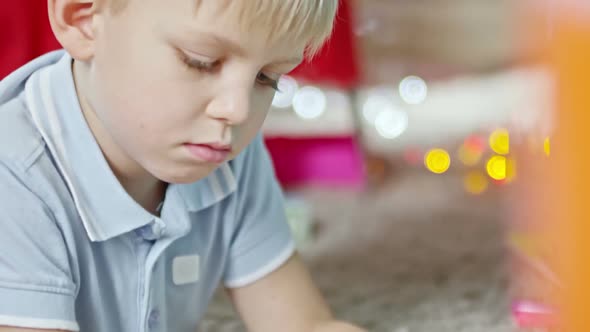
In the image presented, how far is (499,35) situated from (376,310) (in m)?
1.56

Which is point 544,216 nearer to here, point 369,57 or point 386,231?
point 386,231

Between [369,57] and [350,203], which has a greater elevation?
[369,57]

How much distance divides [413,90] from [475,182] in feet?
1.89

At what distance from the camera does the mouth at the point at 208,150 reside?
646 mm

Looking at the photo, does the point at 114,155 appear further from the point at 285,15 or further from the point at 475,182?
the point at 475,182

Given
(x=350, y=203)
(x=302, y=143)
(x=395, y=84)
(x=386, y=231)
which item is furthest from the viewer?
(x=395, y=84)

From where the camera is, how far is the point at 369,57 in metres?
1.72

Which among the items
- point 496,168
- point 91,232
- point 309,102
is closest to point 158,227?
point 91,232

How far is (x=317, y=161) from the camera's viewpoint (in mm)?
1708

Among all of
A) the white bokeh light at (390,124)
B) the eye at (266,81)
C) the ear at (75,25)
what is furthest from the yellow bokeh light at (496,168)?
the ear at (75,25)

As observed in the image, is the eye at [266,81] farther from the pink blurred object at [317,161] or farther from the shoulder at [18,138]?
the pink blurred object at [317,161]

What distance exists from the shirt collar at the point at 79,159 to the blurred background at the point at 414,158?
218 mm

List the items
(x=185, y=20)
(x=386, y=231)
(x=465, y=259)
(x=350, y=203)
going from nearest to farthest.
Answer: (x=185, y=20)
(x=465, y=259)
(x=386, y=231)
(x=350, y=203)

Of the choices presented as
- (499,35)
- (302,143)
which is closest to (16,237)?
(302,143)
